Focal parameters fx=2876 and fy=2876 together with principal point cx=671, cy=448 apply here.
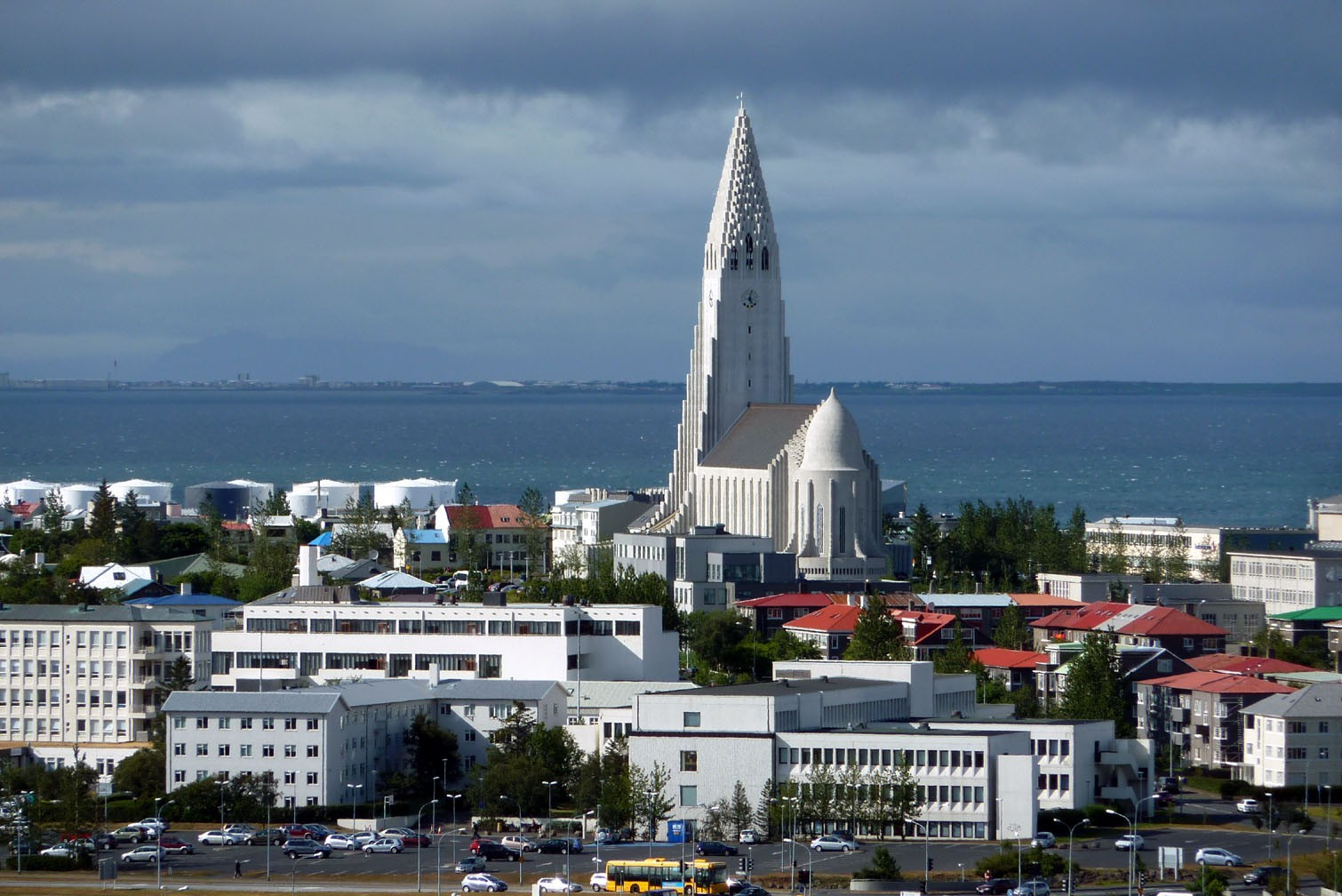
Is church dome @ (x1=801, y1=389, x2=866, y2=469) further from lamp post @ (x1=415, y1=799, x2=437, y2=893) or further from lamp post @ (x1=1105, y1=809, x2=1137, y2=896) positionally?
lamp post @ (x1=1105, y1=809, x2=1137, y2=896)

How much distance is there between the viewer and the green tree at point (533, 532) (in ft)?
535

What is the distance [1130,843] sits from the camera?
81.2 meters

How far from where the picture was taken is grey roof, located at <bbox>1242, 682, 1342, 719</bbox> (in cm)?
9662

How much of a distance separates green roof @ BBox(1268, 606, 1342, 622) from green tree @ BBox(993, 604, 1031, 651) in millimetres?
12062

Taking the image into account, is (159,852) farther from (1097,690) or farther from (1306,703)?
(1306,703)

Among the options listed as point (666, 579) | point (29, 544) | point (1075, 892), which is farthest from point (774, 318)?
point (1075, 892)

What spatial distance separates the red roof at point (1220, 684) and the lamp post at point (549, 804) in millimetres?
25957

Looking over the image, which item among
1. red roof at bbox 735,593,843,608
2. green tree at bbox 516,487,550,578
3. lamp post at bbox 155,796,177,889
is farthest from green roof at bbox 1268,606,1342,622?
lamp post at bbox 155,796,177,889

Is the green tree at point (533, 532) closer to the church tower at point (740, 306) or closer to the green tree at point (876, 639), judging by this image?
the church tower at point (740, 306)

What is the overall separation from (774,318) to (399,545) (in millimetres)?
26376

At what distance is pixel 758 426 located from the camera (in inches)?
6284

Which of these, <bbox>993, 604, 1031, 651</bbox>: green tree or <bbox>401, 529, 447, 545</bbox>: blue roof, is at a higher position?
<bbox>401, 529, 447, 545</bbox>: blue roof

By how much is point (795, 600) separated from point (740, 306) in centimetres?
3993

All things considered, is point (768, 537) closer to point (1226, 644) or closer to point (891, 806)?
point (1226, 644)
